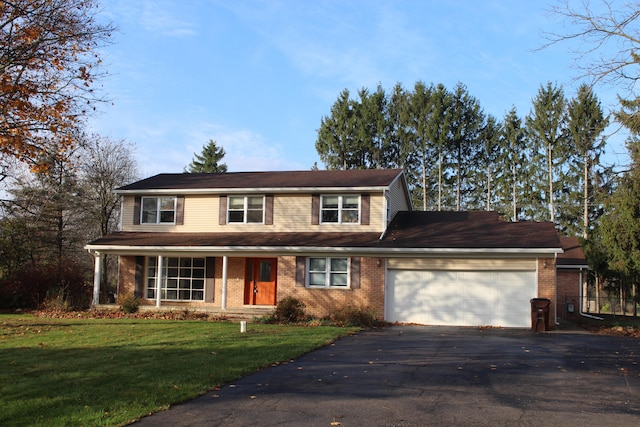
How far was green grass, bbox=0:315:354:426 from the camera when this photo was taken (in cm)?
743

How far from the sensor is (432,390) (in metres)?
8.72

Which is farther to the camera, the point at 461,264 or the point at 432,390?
the point at 461,264

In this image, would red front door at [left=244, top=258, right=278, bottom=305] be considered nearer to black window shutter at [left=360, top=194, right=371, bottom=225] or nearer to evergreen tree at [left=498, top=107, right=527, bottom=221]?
black window shutter at [left=360, top=194, right=371, bottom=225]

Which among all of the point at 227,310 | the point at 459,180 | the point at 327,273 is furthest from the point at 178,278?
the point at 459,180

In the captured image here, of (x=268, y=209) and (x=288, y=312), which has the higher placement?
(x=268, y=209)

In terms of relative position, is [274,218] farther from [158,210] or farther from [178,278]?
[158,210]

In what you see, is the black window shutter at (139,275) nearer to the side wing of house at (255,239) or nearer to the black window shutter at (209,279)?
the side wing of house at (255,239)

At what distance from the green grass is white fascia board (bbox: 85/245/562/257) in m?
3.84

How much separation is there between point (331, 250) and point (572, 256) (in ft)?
48.3

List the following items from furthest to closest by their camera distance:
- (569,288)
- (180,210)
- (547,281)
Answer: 1. (569,288)
2. (180,210)
3. (547,281)

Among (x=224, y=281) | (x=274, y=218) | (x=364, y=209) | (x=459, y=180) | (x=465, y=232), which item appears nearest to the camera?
(x=465, y=232)

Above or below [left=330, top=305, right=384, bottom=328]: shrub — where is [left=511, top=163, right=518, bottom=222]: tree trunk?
above

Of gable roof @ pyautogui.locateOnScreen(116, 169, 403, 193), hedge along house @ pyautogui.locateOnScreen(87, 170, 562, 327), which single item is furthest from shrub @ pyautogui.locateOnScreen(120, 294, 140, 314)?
gable roof @ pyautogui.locateOnScreen(116, 169, 403, 193)

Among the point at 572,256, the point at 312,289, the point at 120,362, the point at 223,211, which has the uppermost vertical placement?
the point at 223,211
